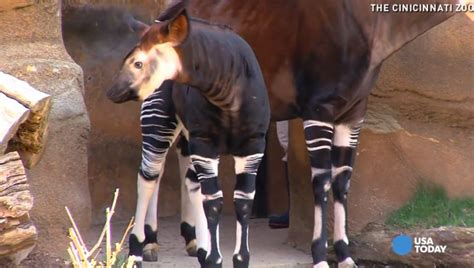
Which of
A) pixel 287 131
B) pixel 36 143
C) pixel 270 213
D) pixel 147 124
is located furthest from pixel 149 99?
pixel 270 213

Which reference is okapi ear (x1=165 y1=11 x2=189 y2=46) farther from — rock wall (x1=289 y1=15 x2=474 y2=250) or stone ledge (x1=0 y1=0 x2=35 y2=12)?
rock wall (x1=289 y1=15 x2=474 y2=250)

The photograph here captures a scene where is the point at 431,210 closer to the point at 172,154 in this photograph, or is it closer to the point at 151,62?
the point at 172,154

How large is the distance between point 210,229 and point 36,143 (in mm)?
892

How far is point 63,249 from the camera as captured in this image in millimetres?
5336

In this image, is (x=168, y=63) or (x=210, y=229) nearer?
(x=168, y=63)

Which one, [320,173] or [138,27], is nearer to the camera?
[138,27]

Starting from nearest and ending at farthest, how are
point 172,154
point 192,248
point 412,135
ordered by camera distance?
point 192,248 → point 412,135 → point 172,154

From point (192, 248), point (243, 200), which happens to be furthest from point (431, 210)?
point (243, 200)

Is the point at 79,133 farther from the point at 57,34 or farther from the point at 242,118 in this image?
the point at 242,118

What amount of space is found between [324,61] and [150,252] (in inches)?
53.7

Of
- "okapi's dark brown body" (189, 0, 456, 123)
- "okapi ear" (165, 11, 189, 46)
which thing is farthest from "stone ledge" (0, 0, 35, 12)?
"okapi ear" (165, 11, 189, 46)

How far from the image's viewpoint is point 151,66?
4.54 m

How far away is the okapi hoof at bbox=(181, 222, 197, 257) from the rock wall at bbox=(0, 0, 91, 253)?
0.61m

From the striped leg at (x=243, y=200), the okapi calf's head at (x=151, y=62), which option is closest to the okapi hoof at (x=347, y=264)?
the striped leg at (x=243, y=200)
